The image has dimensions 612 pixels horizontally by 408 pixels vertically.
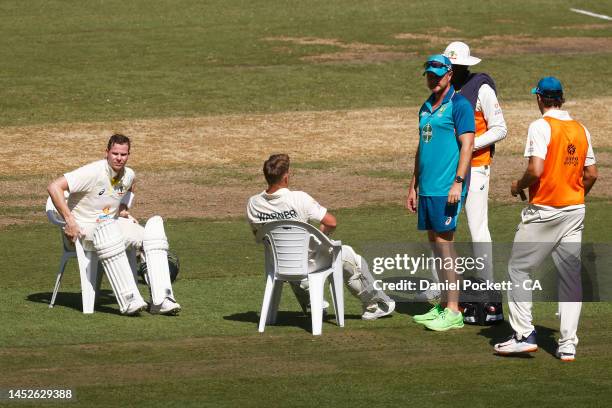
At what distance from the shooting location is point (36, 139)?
22.4 metres

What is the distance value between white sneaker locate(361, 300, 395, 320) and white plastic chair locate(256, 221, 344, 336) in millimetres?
501

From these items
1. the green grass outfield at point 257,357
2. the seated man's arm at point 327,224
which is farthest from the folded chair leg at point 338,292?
the seated man's arm at point 327,224

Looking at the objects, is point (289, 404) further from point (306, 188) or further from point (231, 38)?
point (231, 38)

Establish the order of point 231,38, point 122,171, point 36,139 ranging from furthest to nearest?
point 231,38 < point 36,139 < point 122,171

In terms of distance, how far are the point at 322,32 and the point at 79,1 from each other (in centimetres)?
693

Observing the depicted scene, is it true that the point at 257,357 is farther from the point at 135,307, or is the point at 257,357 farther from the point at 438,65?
the point at 438,65

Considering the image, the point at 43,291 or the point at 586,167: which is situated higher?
the point at 586,167

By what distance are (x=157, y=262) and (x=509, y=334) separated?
2.98 m

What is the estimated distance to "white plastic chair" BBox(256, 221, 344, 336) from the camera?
1038 centimetres

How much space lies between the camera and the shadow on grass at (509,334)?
33.1ft

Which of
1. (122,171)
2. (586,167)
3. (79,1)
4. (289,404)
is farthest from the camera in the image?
(79,1)

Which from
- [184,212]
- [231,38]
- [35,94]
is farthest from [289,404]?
[231,38]

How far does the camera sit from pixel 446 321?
34.7 feet

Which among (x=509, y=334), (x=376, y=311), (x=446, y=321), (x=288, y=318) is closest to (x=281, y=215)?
(x=288, y=318)
